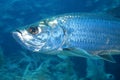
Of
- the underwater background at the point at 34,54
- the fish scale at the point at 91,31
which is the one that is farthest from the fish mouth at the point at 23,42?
the underwater background at the point at 34,54

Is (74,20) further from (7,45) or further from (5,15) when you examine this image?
(5,15)

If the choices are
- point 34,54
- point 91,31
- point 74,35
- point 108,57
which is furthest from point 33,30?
point 34,54

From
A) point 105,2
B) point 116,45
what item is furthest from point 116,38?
point 105,2

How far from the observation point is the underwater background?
7650 millimetres

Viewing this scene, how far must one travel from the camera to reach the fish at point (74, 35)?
336cm

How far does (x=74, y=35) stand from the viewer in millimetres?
3400

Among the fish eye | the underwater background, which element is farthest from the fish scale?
the underwater background

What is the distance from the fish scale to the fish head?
0.41ft

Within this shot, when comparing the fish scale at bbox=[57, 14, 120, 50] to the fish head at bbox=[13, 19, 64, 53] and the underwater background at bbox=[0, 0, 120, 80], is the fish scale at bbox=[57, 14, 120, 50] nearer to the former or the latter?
the fish head at bbox=[13, 19, 64, 53]

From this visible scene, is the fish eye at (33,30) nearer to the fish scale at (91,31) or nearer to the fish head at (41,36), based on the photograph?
the fish head at (41,36)

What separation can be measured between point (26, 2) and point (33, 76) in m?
9.75

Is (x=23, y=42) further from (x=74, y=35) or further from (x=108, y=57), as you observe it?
(x=108, y=57)

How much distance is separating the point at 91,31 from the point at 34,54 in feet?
24.2

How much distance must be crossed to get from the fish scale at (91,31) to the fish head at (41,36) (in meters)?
0.13
